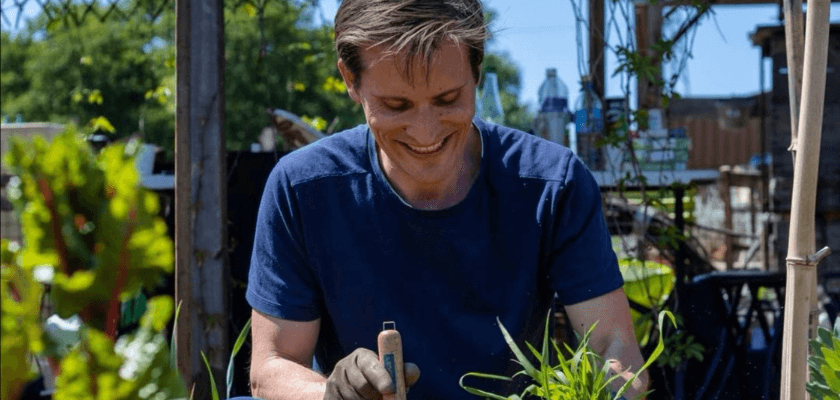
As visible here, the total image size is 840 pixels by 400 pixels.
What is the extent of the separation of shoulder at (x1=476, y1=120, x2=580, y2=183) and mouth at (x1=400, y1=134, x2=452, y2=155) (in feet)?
0.66

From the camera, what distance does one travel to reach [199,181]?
2678 millimetres

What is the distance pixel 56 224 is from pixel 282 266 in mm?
1708

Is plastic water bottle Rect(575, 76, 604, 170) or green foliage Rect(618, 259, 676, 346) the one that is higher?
plastic water bottle Rect(575, 76, 604, 170)

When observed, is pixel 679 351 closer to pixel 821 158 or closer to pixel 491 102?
pixel 491 102

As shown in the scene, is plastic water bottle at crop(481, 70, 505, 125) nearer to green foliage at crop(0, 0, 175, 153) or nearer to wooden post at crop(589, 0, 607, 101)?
wooden post at crop(589, 0, 607, 101)

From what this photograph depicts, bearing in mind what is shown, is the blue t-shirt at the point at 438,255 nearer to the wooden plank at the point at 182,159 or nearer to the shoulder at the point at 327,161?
the shoulder at the point at 327,161

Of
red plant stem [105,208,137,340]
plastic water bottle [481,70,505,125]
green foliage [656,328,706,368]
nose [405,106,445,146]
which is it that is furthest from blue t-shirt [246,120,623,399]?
red plant stem [105,208,137,340]

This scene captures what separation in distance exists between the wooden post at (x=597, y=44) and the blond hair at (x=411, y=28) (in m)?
1.68

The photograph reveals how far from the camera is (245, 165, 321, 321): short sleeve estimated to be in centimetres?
191

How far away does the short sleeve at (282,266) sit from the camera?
191cm

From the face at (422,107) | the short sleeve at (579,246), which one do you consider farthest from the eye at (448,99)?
the short sleeve at (579,246)

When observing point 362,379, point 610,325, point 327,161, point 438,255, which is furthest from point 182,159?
point 362,379

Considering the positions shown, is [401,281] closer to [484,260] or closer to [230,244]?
[484,260]

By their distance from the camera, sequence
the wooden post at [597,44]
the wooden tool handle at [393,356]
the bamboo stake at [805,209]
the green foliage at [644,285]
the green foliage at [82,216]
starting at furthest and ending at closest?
the wooden post at [597,44] → the green foliage at [644,285] → the bamboo stake at [805,209] → the wooden tool handle at [393,356] → the green foliage at [82,216]
